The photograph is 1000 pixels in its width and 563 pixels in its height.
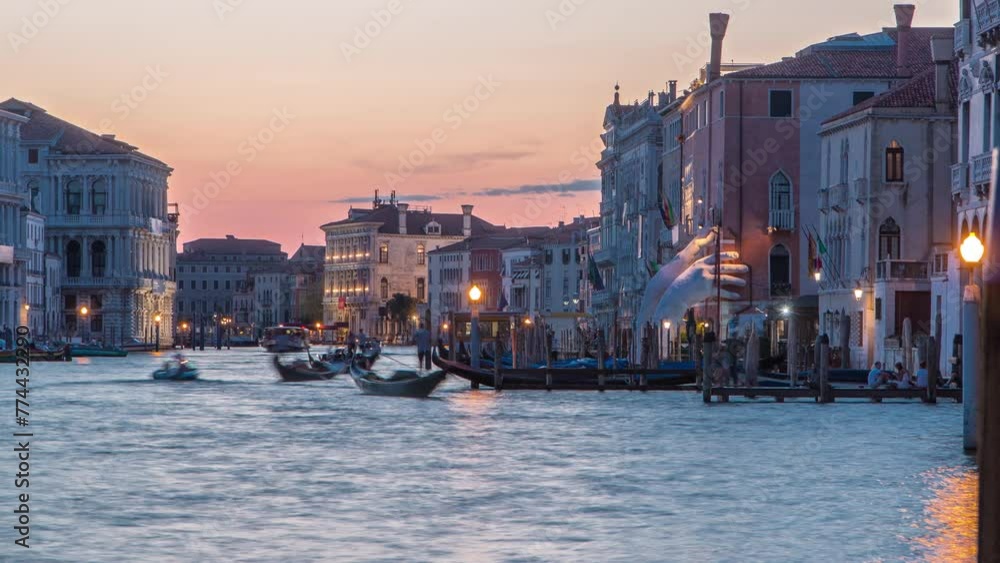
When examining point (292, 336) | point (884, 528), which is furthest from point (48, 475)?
point (292, 336)

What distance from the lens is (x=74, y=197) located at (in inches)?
4523

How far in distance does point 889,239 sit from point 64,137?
81280 mm

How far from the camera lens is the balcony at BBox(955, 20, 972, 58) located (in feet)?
106

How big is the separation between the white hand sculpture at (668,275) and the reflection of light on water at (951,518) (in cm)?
3314

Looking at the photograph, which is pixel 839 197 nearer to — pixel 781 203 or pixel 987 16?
pixel 781 203

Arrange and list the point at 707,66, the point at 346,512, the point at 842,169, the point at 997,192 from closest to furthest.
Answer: the point at 997,192, the point at 346,512, the point at 842,169, the point at 707,66

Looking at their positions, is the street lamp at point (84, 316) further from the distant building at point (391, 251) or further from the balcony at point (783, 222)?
the balcony at point (783, 222)

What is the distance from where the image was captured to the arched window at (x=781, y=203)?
5391cm

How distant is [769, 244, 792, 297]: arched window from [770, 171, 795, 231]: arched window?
0.76 meters

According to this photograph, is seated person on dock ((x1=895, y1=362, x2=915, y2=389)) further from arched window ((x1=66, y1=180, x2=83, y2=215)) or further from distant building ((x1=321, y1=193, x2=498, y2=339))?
distant building ((x1=321, y1=193, x2=498, y2=339))

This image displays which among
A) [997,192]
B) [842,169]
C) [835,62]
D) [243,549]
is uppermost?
[835,62]

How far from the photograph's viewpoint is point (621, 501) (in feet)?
49.3

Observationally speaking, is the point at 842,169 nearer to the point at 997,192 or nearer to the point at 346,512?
the point at 346,512

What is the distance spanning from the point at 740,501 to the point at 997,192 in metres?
11.0
